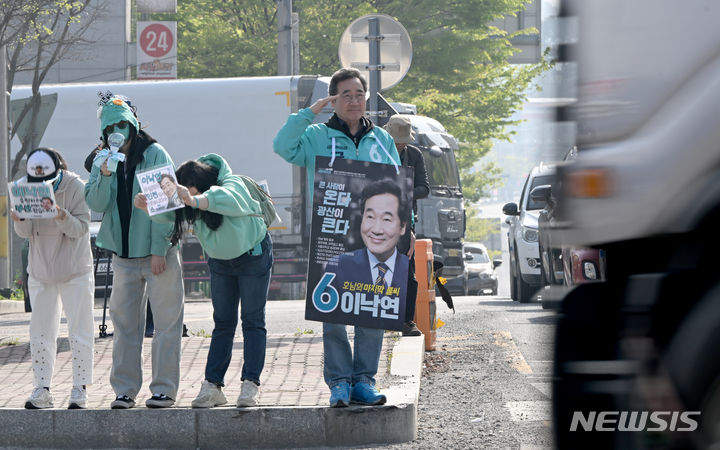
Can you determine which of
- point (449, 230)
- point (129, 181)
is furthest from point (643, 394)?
point (449, 230)

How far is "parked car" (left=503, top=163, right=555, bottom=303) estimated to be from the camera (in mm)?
15820

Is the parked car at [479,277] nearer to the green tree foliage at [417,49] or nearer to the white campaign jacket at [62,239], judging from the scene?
the green tree foliage at [417,49]

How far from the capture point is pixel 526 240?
15922 millimetres

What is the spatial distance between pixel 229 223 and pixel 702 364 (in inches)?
147

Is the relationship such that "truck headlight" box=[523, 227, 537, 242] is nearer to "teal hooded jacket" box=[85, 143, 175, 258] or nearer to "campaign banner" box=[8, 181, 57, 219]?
"teal hooded jacket" box=[85, 143, 175, 258]

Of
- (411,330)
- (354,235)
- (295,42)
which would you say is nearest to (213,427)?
(354,235)

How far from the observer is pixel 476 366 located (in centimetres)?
895

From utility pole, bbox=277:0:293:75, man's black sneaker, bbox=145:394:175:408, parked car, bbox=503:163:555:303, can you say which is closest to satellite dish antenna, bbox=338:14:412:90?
man's black sneaker, bbox=145:394:175:408

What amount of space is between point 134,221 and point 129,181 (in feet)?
0.80

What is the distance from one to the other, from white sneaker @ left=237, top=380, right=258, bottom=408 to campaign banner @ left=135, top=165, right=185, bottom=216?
1.06 m

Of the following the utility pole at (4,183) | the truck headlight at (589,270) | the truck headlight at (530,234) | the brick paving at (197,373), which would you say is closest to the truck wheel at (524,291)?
the truck headlight at (530,234)

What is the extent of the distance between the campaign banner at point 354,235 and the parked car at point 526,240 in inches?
370

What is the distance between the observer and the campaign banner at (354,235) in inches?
245

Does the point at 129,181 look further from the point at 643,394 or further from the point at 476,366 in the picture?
the point at 643,394
